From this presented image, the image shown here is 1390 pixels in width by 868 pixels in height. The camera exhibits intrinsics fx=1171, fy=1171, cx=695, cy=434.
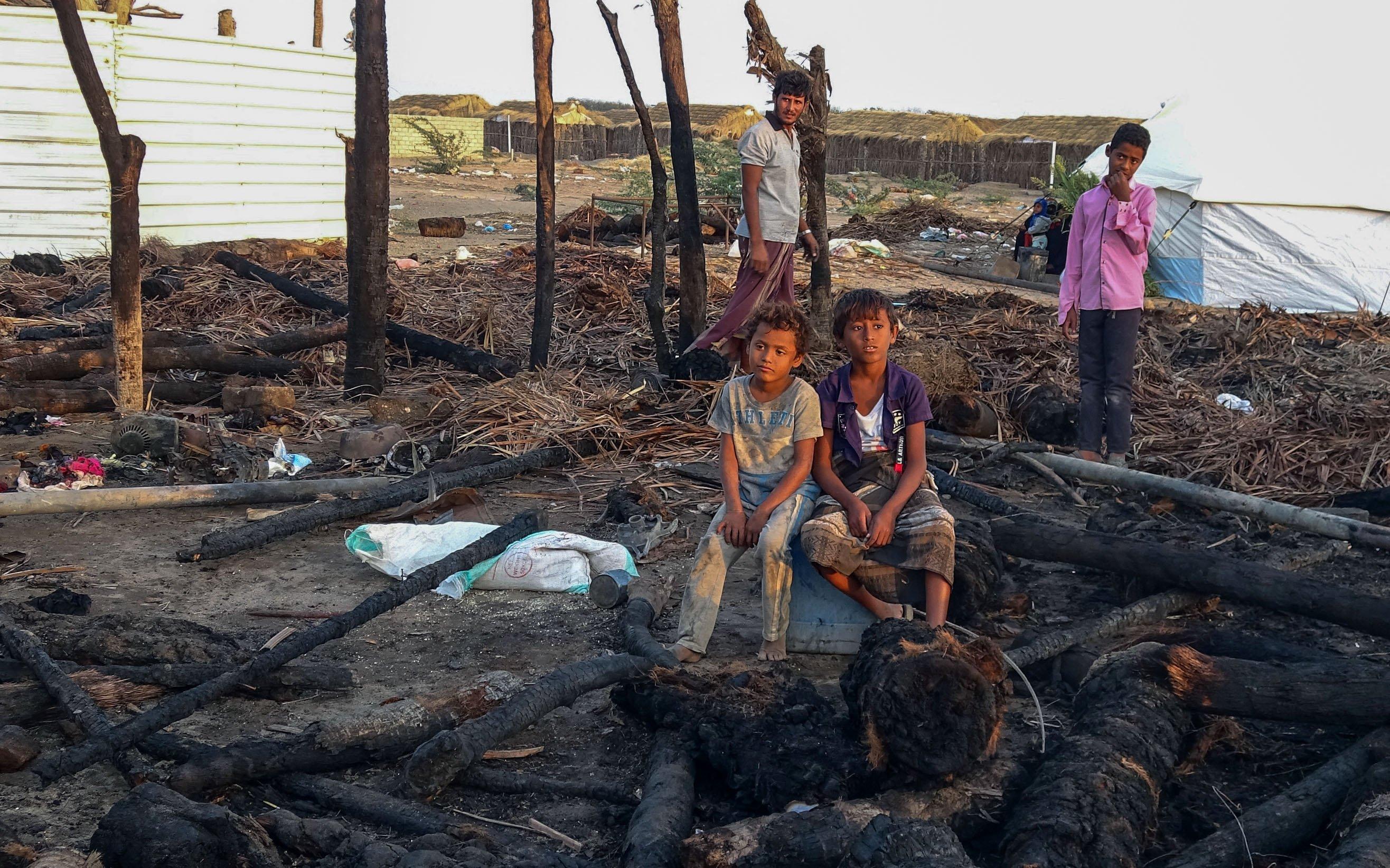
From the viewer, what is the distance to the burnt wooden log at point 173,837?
2.42m

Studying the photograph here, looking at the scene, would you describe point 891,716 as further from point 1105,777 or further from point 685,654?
point 685,654

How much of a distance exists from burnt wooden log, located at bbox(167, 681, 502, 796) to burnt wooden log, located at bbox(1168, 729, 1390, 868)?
74.9 inches

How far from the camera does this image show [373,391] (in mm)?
7938

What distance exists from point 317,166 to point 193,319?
6862mm

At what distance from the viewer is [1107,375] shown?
6355 millimetres

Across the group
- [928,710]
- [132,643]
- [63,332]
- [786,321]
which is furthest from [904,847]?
[63,332]

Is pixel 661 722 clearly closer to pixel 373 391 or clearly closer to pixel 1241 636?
pixel 1241 636

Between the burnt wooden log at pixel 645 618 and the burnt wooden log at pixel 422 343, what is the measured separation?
3804 millimetres

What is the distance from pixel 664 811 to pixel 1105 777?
40.3 inches

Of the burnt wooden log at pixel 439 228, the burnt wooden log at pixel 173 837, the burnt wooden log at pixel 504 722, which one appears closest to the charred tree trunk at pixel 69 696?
the burnt wooden log at pixel 173 837

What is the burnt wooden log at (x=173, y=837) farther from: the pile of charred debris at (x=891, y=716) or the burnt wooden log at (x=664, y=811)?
the burnt wooden log at (x=664, y=811)

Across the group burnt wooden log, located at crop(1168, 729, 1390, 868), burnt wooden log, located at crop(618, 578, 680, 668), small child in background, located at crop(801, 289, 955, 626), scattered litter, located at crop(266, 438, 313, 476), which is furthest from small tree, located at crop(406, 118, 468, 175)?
burnt wooden log, located at crop(1168, 729, 1390, 868)

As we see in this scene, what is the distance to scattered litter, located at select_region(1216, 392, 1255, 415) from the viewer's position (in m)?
7.41

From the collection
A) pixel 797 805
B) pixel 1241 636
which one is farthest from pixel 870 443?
pixel 797 805
